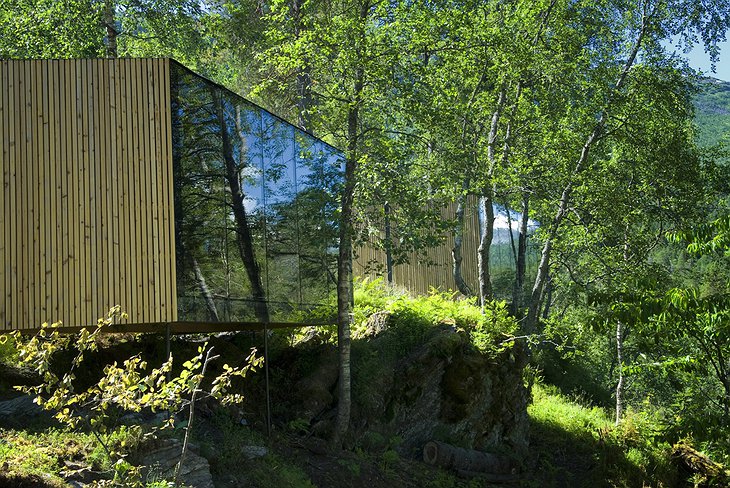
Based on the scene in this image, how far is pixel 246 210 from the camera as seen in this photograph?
13250 millimetres

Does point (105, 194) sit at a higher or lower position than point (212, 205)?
higher

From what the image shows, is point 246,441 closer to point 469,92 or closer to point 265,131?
point 265,131

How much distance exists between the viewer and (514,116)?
21375mm

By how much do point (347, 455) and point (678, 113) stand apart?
12.2 metres

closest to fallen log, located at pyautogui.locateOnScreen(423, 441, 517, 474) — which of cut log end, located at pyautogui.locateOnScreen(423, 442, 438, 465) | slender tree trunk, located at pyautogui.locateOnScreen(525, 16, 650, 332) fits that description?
cut log end, located at pyautogui.locateOnScreen(423, 442, 438, 465)

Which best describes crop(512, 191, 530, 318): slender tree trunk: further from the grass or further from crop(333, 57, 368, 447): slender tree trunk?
crop(333, 57, 368, 447): slender tree trunk

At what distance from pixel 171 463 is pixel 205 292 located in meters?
2.65

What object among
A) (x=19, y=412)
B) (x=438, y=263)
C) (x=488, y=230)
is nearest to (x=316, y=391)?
(x=19, y=412)

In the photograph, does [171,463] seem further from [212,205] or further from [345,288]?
[345,288]

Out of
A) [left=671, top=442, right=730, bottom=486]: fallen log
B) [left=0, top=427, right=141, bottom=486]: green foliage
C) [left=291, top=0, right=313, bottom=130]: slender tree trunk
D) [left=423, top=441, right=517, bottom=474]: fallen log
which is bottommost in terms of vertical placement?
[left=671, top=442, right=730, bottom=486]: fallen log

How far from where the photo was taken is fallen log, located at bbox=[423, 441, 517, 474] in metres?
15.4

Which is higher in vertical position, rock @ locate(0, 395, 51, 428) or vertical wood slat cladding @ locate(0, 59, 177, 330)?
vertical wood slat cladding @ locate(0, 59, 177, 330)

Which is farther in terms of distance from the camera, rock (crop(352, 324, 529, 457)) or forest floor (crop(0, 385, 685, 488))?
rock (crop(352, 324, 529, 457))

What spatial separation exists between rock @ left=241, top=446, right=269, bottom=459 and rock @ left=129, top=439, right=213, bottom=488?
127 cm
